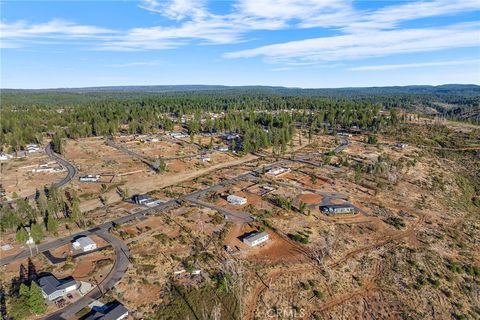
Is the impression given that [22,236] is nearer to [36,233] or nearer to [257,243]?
[36,233]

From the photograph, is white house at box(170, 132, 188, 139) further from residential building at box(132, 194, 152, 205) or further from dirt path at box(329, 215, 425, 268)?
dirt path at box(329, 215, 425, 268)

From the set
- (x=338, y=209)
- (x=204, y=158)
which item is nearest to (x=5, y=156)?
(x=204, y=158)

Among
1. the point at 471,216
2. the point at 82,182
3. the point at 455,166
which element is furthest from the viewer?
the point at 455,166

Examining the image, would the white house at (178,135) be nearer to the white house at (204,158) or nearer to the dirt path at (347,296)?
the white house at (204,158)

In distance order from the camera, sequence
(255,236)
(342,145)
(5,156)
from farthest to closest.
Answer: (342,145)
(5,156)
(255,236)

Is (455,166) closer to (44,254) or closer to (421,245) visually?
(421,245)

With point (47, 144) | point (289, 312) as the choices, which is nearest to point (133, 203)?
point (289, 312)
